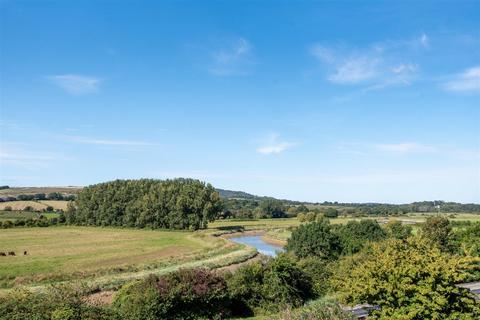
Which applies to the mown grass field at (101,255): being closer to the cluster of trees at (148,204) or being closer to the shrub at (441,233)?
the cluster of trees at (148,204)

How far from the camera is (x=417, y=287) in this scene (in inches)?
729

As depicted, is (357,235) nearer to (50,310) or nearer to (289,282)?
(289,282)

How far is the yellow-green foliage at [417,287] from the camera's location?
18344mm

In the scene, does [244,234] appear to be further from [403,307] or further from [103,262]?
[403,307]

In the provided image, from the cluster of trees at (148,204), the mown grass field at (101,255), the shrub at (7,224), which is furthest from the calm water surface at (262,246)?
the shrub at (7,224)

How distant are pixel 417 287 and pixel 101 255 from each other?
5964 centimetres

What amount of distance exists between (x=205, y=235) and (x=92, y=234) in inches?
1122

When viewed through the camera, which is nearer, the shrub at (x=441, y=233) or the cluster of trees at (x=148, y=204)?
the shrub at (x=441, y=233)

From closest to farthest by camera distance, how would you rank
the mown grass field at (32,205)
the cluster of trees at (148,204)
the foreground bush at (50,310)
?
the foreground bush at (50,310) → the cluster of trees at (148,204) → the mown grass field at (32,205)

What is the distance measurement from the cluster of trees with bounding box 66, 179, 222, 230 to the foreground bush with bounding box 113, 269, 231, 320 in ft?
285

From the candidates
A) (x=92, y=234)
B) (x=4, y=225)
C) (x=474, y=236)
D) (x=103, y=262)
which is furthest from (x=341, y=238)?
(x=4, y=225)

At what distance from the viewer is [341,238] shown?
6278cm

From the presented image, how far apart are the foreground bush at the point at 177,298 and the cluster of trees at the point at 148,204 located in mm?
87009

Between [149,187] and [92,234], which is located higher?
[149,187]
